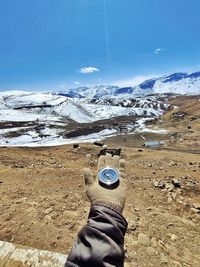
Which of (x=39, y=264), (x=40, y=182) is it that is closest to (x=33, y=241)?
(x=39, y=264)

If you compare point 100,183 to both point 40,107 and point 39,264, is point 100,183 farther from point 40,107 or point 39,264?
point 40,107

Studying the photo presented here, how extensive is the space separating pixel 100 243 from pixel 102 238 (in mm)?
49

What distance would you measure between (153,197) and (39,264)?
5890 mm

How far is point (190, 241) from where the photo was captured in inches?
258

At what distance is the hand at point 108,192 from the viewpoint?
2.65m

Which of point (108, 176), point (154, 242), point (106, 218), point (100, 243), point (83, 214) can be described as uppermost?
point (108, 176)

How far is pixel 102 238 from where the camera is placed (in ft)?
7.26

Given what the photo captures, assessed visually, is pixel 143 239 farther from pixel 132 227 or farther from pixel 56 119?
pixel 56 119

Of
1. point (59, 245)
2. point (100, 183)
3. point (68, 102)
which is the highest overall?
point (68, 102)

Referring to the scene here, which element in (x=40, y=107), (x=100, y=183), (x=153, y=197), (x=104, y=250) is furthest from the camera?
(x=40, y=107)

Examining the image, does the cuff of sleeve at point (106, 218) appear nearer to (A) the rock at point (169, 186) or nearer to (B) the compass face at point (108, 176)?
(B) the compass face at point (108, 176)

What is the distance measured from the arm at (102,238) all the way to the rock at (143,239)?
3707mm

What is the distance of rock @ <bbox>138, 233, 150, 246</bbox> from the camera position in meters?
5.99

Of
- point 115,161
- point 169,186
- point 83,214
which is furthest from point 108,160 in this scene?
point 169,186
